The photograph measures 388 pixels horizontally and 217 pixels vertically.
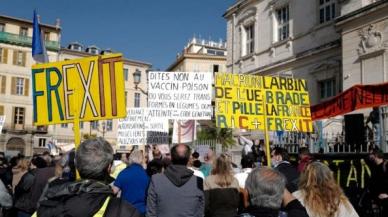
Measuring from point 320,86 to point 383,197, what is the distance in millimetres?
13940

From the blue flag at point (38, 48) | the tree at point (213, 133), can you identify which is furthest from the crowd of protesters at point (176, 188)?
the tree at point (213, 133)

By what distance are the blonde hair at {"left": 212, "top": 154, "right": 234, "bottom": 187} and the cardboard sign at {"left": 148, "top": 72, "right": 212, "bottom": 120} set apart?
17.4ft

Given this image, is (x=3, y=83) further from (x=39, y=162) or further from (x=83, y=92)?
(x=83, y=92)

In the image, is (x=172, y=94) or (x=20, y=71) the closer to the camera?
(x=172, y=94)

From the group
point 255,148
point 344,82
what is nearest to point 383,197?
point 255,148

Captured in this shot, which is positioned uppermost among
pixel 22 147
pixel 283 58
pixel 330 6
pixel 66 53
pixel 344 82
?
pixel 66 53

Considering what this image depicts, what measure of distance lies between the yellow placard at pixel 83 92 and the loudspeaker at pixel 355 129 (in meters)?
6.63

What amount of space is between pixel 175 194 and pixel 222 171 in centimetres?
111

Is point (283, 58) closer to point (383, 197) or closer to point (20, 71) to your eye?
point (383, 197)

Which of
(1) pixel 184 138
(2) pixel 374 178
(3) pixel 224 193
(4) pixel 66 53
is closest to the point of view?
(3) pixel 224 193

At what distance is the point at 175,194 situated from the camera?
4.86 m

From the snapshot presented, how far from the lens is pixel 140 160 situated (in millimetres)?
6098

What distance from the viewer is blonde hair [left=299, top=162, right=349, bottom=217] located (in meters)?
4.00

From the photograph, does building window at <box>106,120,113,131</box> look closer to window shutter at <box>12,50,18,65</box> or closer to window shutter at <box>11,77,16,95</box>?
window shutter at <box>11,77,16,95</box>
